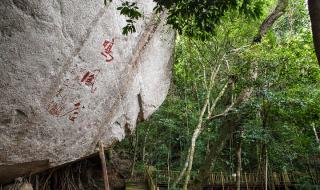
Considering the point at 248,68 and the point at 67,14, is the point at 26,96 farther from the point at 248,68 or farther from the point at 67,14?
the point at 248,68

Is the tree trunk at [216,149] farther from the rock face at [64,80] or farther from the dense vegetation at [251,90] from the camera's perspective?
the rock face at [64,80]

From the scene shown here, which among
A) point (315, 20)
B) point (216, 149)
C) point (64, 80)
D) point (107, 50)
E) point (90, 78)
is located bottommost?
point (216, 149)

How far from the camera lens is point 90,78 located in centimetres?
579

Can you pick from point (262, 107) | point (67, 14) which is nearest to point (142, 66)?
point (67, 14)

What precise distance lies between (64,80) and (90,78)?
1.83 feet

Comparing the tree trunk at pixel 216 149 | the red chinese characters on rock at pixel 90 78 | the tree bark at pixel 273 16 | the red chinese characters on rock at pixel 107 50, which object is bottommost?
the tree trunk at pixel 216 149

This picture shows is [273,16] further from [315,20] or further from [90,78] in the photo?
[315,20]

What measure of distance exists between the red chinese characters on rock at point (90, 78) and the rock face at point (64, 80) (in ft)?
0.06

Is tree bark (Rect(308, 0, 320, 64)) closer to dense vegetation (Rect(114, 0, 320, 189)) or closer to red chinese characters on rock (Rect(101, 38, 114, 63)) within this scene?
red chinese characters on rock (Rect(101, 38, 114, 63))

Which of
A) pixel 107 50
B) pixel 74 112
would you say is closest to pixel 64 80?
pixel 74 112

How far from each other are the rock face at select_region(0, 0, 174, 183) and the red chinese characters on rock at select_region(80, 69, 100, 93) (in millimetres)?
18

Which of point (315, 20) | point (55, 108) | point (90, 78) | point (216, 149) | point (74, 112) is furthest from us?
point (216, 149)

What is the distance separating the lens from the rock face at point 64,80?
15.3ft

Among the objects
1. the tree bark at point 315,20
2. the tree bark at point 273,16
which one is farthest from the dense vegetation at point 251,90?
the tree bark at point 315,20
